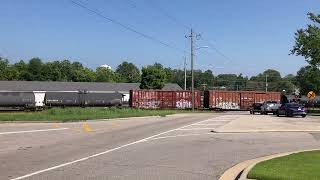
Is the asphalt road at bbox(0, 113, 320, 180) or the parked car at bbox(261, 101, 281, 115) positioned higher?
the parked car at bbox(261, 101, 281, 115)

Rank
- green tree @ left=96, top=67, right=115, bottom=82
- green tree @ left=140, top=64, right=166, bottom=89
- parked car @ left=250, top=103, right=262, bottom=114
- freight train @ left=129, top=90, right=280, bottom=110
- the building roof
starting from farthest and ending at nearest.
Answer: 1. green tree @ left=96, top=67, right=115, bottom=82
2. green tree @ left=140, top=64, right=166, bottom=89
3. the building roof
4. freight train @ left=129, top=90, right=280, bottom=110
5. parked car @ left=250, top=103, right=262, bottom=114

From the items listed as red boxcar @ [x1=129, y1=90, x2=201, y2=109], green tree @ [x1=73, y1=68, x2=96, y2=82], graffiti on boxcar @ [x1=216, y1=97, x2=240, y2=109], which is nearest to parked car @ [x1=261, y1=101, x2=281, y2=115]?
graffiti on boxcar @ [x1=216, y1=97, x2=240, y2=109]

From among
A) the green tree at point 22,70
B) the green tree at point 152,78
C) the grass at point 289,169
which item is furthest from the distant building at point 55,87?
the grass at point 289,169

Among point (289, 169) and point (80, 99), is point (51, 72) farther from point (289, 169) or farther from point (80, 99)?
point (289, 169)

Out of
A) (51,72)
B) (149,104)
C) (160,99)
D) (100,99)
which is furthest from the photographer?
(51,72)

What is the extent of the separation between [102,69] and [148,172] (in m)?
168

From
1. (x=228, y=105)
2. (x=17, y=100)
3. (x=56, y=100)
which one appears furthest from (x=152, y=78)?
(x=17, y=100)

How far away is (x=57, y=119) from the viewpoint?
1563 inches

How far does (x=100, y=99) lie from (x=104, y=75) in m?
95.5

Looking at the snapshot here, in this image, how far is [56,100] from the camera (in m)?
75.1

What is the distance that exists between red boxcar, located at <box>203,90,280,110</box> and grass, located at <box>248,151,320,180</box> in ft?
211

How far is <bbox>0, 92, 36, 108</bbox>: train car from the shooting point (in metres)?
67.0

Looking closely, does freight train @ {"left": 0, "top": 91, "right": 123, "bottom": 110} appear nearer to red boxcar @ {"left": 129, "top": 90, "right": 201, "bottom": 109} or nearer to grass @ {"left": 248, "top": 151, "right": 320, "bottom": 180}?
red boxcar @ {"left": 129, "top": 90, "right": 201, "bottom": 109}

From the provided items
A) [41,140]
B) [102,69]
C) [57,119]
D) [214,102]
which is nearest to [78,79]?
[102,69]
